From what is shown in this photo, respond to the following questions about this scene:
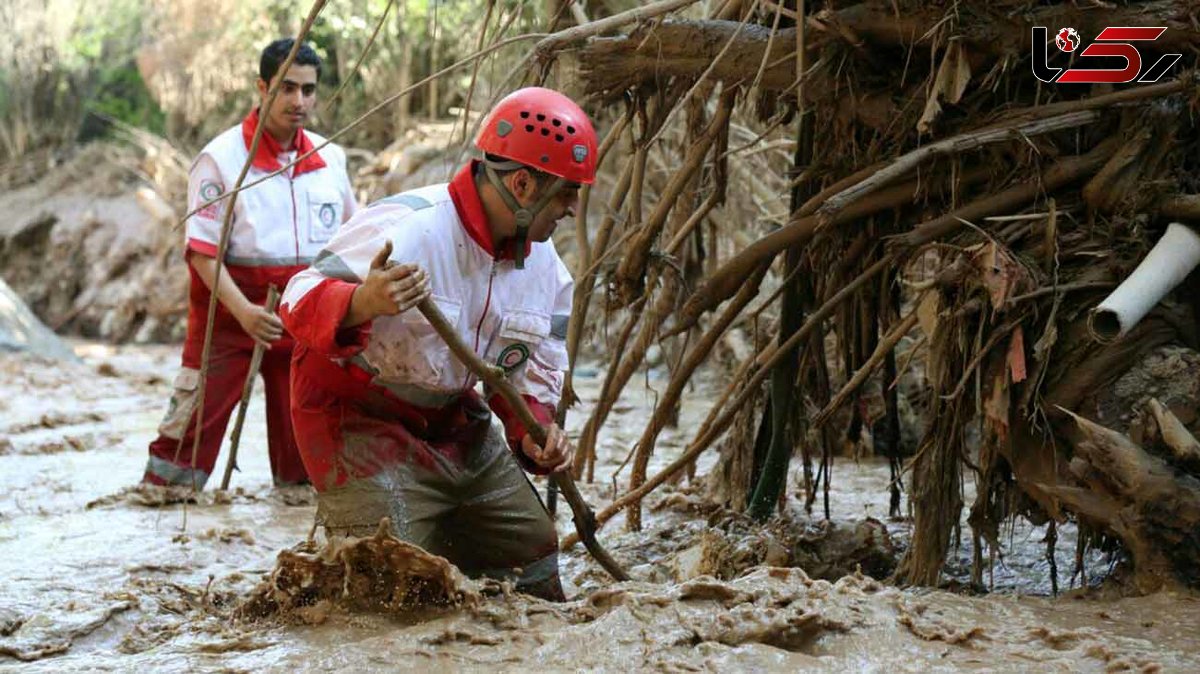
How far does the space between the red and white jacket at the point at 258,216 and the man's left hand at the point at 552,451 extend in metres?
1.92

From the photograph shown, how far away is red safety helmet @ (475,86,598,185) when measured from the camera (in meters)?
→ 3.32

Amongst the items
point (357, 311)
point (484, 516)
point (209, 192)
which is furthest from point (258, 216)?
point (357, 311)

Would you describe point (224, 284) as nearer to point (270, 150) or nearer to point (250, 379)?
point (250, 379)

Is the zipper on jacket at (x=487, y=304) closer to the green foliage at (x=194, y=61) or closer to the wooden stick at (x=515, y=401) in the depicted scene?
the wooden stick at (x=515, y=401)

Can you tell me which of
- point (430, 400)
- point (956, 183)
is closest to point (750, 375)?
point (956, 183)

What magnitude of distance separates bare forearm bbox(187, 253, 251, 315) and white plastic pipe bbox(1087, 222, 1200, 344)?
298 cm

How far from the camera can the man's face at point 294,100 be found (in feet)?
17.2

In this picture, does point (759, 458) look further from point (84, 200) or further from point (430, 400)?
point (84, 200)

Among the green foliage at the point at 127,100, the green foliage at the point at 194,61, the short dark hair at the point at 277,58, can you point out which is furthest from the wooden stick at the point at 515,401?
the green foliage at the point at 127,100

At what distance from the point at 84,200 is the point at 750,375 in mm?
11708

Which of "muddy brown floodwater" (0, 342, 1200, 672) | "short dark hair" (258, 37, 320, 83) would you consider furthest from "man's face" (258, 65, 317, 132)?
"muddy brown floodwater" (0, 342, 1200, 672)

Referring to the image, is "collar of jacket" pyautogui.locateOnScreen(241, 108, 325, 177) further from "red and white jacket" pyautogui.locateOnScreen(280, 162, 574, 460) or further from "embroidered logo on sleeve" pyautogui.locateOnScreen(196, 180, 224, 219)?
"red and white jacket" pyautogui.locateOnScreen(280, 162, 574, 460)

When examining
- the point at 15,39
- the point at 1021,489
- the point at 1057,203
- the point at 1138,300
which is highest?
the point at 15,39

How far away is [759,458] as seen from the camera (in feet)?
15.4
